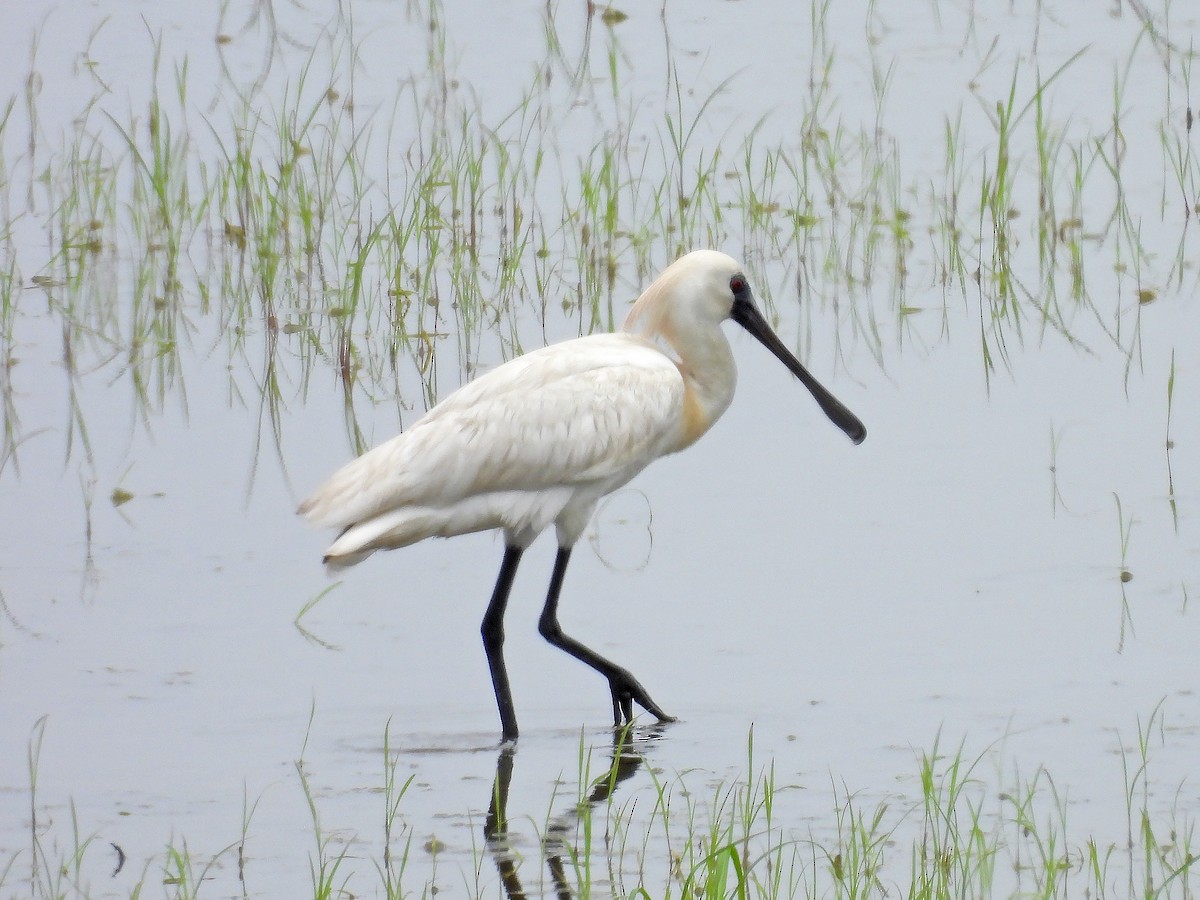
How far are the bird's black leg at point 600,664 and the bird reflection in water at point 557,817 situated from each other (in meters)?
0.09

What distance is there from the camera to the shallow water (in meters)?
5.78

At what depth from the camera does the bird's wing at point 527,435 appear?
6.41 meters

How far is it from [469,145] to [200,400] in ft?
6.53

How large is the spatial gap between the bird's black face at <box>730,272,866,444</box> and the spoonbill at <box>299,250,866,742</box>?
0.14 metres

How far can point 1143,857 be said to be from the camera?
531 centimetres

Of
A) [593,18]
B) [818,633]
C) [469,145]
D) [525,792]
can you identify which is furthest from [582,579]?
[593,18]

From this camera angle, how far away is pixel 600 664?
6.58 m

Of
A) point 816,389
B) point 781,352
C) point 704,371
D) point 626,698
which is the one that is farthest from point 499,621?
point 816,389

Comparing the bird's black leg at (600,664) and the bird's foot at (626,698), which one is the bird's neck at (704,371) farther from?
the bird's foot at (626,698)

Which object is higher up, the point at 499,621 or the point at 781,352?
the point at 781,352

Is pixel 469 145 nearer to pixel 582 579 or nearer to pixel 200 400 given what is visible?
pixel 200 400

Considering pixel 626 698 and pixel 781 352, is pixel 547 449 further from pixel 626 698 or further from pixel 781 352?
pixel 781 352

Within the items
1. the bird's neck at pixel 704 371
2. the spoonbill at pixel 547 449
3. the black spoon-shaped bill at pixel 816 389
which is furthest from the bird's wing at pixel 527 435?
the black spoon-shaped bill at pixel 816 389

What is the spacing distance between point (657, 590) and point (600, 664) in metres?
0.67
